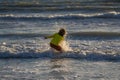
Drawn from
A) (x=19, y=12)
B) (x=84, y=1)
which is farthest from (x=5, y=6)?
(x=84, y=1)

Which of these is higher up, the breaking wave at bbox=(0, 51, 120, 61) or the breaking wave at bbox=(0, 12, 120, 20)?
the breaking wave at bbox=(0, 51, 120, 61)

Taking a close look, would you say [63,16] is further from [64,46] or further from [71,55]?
[71,55]

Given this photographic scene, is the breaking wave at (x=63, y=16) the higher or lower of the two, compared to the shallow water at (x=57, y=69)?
lower

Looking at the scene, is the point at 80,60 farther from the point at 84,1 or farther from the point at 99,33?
the point at 84,1

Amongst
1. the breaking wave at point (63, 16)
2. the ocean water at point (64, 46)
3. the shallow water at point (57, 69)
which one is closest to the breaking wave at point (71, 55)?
the ocean water at point (64, 46)

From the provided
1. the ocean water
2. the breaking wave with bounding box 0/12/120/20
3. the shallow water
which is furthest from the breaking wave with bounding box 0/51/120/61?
the breaking wave with bounding box 0/12/120/20

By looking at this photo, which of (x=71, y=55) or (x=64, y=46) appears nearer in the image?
(x=71, y=55)

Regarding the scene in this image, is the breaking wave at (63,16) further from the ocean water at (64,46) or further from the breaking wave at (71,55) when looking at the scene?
the breaking wave at (71,55)

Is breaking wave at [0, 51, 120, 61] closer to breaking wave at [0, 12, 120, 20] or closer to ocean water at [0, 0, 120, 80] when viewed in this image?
ocean water at [0, 0, 120, 80]

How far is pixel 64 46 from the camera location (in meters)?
19.6

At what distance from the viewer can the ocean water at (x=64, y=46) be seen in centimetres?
1588

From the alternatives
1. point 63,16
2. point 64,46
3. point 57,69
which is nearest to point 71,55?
point 64,46

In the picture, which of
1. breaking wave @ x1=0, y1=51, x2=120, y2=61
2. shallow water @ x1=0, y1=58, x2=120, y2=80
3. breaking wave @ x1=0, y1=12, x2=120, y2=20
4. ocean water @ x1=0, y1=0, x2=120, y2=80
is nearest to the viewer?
shallow water @ x1=0, y1=58, x2=120, y2=80

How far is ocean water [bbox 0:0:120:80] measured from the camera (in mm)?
15883
